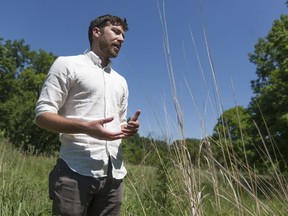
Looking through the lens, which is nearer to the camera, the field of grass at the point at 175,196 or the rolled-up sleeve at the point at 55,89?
the field of grass at the point at 175,196

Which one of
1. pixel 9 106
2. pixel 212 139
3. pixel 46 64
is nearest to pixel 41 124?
pixel 212 139

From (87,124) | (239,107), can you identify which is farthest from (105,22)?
(239,107)

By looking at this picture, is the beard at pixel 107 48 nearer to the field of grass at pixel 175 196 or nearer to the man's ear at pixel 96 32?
the man's ear at pixel 96 32

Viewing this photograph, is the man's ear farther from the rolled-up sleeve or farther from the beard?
the rolled-up sleeve

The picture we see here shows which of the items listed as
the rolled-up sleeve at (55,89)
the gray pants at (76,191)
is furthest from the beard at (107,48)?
the gray pants at (76,191)

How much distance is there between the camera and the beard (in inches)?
78.5

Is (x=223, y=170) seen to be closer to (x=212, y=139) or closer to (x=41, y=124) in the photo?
(x=212, y=139)

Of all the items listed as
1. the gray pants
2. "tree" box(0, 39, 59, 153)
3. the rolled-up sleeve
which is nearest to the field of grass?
the gray pants

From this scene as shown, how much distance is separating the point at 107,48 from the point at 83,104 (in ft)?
1.17

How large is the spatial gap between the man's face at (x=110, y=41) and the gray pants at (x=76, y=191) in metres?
0.64

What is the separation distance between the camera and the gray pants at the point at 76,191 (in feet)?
5.69

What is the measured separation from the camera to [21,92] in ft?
99.9

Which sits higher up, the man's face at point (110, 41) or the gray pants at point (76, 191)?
the man's face at point (110, 41)

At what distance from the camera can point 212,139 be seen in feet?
5.75
